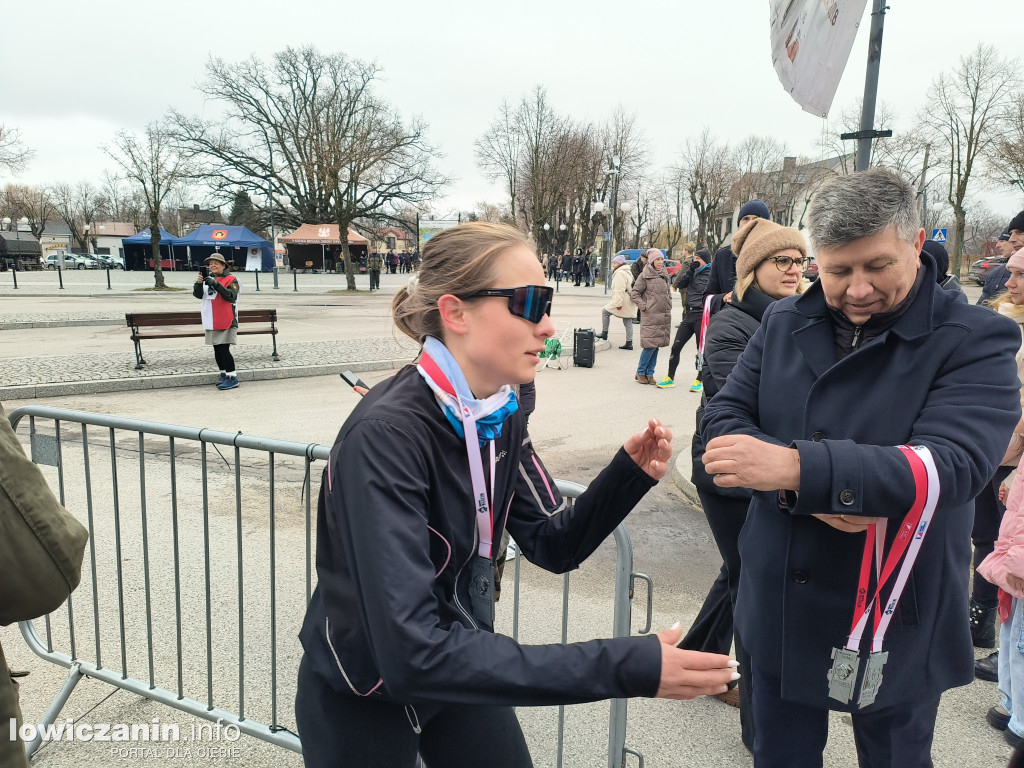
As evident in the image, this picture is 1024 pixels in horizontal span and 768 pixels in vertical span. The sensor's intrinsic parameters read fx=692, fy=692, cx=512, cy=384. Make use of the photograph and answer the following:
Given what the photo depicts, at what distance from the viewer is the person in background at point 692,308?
9609mm

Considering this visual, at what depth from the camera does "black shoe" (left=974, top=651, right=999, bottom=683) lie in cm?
330

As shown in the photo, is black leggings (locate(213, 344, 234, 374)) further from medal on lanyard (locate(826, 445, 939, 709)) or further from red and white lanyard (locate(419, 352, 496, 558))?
medal on lanyard (locate(826, 445, 939, 709))

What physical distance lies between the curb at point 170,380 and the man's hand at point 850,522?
7.00 m

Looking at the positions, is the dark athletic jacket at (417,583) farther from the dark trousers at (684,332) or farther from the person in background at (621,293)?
the person in background at (621,293)

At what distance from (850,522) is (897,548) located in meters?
0.17

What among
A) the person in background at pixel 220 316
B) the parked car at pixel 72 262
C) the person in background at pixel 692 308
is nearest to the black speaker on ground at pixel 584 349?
the person in background at pixel 692 308

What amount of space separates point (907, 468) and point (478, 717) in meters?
1.10

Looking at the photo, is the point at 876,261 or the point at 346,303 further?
the point at 346,303

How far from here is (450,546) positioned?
1.41 meters

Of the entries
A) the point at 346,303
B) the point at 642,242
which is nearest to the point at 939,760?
the point at 346,303

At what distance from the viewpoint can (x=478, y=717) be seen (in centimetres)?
161

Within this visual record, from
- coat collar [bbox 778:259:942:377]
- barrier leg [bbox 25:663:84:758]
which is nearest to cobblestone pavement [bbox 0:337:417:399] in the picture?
barrier leg [bbox 25:663:84:758]

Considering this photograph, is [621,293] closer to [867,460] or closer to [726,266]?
[726,266]

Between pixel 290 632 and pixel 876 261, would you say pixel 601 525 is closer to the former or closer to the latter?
pixel 876 261
